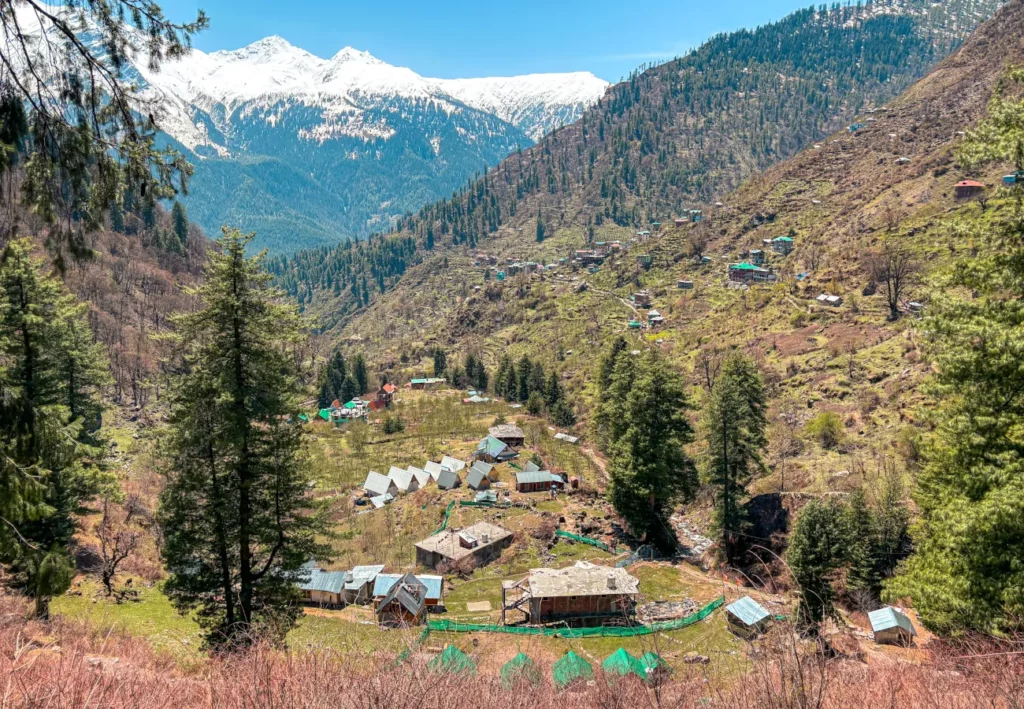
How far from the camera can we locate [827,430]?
4122 centimetres

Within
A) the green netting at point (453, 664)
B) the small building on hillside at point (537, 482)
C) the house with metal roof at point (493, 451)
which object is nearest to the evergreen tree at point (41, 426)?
the green netting at point (453, 664)

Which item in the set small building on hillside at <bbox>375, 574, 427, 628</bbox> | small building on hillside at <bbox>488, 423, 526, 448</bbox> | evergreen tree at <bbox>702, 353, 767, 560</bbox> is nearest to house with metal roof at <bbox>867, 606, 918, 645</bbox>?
evergreen tree at <bbox>702, 353, 767, 560</bbox>

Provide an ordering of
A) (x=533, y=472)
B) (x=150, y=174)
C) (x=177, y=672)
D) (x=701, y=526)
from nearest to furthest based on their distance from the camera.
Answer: (x=150, y=174), (x=177, y=672), (x=701, y=526), (x=533, y=472)

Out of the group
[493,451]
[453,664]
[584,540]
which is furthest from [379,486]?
[453,664]

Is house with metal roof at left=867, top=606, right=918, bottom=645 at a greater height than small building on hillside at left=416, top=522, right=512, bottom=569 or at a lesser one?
greater

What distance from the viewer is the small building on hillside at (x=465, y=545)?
3400cm

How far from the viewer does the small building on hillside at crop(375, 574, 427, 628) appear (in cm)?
2531

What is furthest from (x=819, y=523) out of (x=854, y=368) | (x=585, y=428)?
(x=585, y=428)

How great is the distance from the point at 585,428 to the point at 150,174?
2352 inches

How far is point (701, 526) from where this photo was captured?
39750 millimetres

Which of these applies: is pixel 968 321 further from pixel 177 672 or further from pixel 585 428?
pixel 585 428

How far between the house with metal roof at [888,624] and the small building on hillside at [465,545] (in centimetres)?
2044

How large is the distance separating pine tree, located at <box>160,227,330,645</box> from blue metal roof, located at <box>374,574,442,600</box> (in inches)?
598

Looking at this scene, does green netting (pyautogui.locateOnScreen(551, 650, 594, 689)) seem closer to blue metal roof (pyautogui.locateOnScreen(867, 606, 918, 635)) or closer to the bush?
blue metal roof (pyautogui.locateOnScreen(867, 606, 918, 635))
